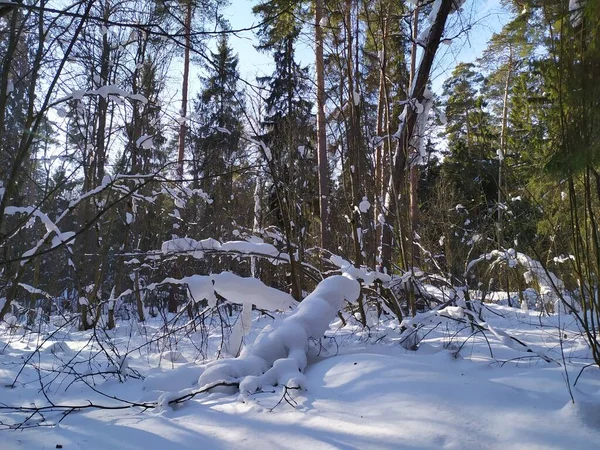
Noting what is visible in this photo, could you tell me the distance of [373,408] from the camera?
6.89 feet

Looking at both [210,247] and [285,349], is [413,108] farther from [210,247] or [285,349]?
[285,349]

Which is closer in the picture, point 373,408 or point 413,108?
point 373,408

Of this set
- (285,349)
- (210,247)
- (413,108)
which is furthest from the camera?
(413,108)

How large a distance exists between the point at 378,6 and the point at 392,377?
151 inches

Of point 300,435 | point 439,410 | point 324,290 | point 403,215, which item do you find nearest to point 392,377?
point 439,410

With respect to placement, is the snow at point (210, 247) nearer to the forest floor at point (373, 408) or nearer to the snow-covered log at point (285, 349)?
the snow-covered log at point (285, 349)

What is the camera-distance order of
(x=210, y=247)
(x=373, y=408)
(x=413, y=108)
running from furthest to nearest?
1. (x=413, y=108)
2. (x=210, y=247)
3. (x=373, y=408)

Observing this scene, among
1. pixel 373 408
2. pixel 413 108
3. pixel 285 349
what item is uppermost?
pixel 413 108

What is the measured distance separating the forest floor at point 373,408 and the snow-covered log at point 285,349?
0.10m

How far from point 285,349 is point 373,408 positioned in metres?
0.99

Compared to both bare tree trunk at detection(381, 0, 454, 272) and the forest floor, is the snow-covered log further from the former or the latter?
bare tree trunk at detection(381, 0, 454, 272)

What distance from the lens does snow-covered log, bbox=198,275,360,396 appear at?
259cm

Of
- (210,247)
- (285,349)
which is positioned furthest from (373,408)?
(210,247)

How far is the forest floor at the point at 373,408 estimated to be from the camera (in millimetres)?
1794
